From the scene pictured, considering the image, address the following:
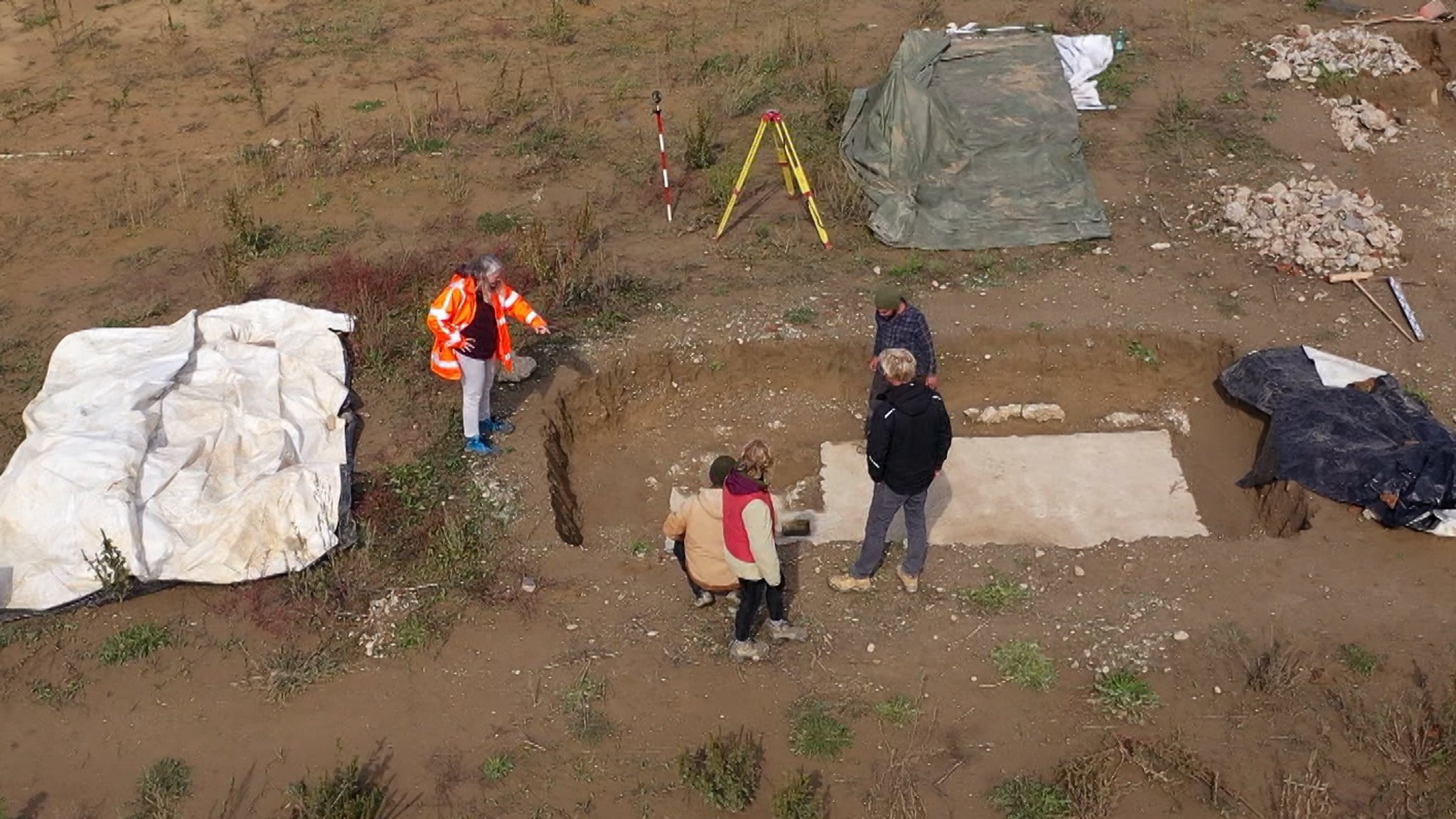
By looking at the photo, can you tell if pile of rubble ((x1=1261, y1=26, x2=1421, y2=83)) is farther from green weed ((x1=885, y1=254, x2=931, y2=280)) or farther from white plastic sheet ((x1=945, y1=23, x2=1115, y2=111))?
green weed ((x1=885, y1=254, x2=931, y2=280))

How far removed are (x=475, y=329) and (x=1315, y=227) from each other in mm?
7198

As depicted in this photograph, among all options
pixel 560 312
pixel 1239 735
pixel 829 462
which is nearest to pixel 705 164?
pixel 560 312

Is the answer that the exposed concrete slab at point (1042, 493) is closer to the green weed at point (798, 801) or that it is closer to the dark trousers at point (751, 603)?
the dark trousers at point (751, 603)

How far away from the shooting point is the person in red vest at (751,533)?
19.9 ft

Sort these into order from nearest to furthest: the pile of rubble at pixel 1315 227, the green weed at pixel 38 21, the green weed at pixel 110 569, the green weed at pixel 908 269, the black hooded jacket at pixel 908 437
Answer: the black hooded jacket at pixel 908 437, the green weed at pixel 110 569, the pile of rubble at pixel 1315 227, the green weed at pixel 908 269, the green weed at pixel 38 21

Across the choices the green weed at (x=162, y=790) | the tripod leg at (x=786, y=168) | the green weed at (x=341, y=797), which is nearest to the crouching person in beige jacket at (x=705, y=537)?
the green weed at (x=341, y=797)

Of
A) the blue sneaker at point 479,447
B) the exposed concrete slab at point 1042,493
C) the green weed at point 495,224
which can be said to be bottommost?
the exposed concrete slab at point 1042,493

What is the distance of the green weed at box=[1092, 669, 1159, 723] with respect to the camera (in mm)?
6582

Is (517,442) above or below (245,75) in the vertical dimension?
below

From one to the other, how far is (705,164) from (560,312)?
9.37 feet

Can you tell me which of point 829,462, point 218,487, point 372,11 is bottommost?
point 829,462

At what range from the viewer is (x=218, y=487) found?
7836mm

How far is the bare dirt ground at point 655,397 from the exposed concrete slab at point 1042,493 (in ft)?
0.91

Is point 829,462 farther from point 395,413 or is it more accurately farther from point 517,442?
point 395,413
